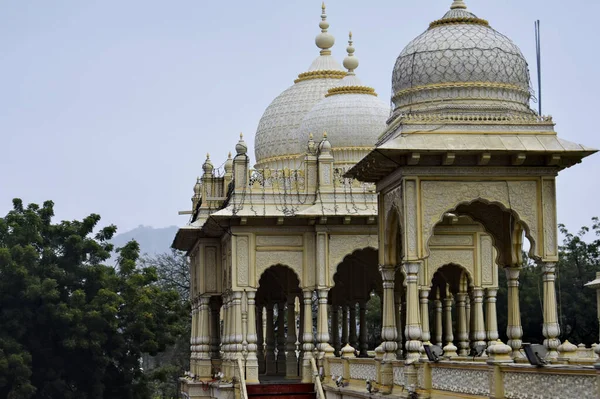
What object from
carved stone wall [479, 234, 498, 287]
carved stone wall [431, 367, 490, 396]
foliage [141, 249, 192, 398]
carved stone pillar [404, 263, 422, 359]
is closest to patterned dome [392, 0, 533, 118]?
carved stone pillar [404, 263, 422, 359]

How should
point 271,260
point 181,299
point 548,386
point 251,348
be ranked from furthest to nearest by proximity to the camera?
point 181,299, point 251,348, point 271,260, point 548,386

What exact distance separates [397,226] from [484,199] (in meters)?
2.39

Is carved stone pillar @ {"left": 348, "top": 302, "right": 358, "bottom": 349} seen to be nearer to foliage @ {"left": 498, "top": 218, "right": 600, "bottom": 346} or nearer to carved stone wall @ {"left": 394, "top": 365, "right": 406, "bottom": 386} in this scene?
foliage @ {"left": 498, "top": 218, "right": 600, "bottom": 346}

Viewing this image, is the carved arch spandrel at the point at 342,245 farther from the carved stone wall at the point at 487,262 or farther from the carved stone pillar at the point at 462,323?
the carved stone pillar at the point at 462,323

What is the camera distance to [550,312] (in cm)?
1998

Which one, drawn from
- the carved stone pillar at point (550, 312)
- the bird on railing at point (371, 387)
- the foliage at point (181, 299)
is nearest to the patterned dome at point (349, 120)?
the bird on railing at point (371, 387)

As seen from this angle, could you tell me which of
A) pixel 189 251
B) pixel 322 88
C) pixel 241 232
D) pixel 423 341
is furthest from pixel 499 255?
pixel 189 251

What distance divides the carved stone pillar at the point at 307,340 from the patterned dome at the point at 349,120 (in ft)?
14.3

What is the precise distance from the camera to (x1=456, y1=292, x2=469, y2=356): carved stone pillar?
32.0m

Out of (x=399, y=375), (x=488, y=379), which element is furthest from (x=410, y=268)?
(x=488, y=379)

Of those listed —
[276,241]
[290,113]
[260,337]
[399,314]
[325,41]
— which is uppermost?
[325,41]

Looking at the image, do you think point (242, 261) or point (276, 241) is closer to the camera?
point (242, 261)

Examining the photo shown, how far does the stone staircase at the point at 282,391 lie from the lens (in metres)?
28.1

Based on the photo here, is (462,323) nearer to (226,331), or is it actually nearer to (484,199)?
(226,331)
